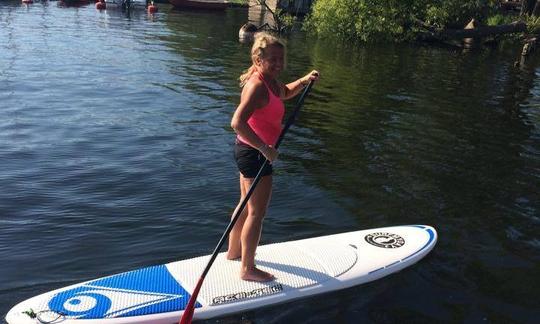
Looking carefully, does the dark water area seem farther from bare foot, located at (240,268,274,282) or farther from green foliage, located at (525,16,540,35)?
green foliage, located at (525,16,540,35)

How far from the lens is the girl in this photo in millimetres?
4887

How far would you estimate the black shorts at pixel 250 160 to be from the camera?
5.25 m

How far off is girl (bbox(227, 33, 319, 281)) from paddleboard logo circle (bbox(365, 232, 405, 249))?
1973 millimetres

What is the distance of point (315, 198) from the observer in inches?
364

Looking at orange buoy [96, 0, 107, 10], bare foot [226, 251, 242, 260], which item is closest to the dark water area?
bare foot [226, 251, 242, 260]

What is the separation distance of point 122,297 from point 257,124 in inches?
89.7

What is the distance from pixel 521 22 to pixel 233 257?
39653 mm

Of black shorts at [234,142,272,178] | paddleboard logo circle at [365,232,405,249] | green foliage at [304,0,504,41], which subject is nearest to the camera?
black shorts at [234,142,272,178]

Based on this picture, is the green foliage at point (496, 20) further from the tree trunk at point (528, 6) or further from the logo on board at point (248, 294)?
the logo on board at point (248, 294)

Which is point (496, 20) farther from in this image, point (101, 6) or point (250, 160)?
point (250, 160)

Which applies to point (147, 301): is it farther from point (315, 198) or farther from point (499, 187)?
point (499, 187)

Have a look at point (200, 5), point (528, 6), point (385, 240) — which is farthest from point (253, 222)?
point (200, 5)

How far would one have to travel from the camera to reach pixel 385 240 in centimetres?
714

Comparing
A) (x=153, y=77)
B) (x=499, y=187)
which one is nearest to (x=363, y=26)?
(x=153, y=77)
